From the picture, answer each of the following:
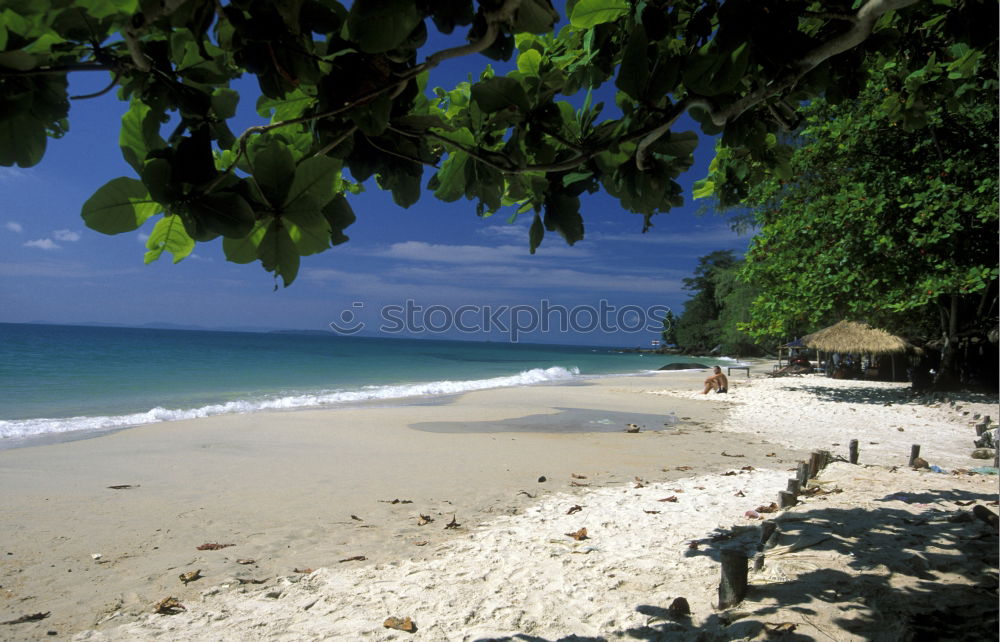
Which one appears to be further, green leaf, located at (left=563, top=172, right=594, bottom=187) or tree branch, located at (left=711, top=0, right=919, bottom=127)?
green leaf, located at (left=563, top=172, right=594, bottom=187)

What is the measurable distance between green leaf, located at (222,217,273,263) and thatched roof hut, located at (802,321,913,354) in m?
22.4

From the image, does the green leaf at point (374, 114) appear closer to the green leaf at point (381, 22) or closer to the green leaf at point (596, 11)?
the green leaf at point (381, 22)

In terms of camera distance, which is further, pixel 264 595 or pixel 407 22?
pixel 264 595

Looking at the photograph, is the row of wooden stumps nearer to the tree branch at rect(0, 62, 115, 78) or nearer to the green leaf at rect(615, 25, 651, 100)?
the green leaf at rect(615, 25, 651, 100)

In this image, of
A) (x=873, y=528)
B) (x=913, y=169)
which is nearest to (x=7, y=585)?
(x=873, y=528)

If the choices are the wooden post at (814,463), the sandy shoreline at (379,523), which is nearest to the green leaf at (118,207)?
the sandy shoreline at (379,523)

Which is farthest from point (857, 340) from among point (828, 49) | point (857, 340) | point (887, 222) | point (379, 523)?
point (828, 49)

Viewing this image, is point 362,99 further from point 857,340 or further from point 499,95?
point 857,340

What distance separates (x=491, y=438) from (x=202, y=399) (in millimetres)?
12349

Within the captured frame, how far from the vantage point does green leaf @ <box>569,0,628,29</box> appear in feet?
4.67

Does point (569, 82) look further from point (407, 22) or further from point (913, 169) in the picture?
point (913, 169)

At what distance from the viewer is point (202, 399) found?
17672 millimetres

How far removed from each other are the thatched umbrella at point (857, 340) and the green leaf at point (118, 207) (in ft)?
74.1

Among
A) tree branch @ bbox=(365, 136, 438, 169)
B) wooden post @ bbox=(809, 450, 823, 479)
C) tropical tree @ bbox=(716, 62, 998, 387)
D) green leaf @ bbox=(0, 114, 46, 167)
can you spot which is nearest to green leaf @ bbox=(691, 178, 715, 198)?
tree branch @ bbox=(365, 136, 438, 169)
